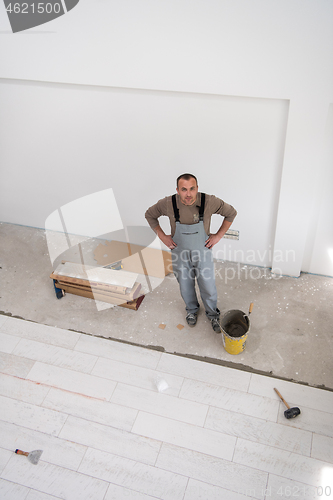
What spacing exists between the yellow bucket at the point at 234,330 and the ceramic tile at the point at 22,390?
1501 millimetres

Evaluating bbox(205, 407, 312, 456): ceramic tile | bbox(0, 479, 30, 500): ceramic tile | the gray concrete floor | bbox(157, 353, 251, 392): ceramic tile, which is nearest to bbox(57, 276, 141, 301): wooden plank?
the gray concrete floor

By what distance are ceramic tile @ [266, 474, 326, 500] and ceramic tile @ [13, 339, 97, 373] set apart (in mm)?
1606

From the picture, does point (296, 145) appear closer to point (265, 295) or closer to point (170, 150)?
point (170, 150)

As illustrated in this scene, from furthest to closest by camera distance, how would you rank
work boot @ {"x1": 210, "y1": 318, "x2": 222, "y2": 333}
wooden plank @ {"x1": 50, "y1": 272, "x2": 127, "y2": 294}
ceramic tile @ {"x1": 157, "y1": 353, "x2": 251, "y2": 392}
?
wooden plank @ {"x1": 50, "y1": 272, "x2": 127, "y2": 294} < work boot @ {"x1": 210, "y1": 318, "x2": 222, "y2": 333} < ceramic tile @ {"x1": 157, "y1": 353, "x2": 251, "y2": 392}

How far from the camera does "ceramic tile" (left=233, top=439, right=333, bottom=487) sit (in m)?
2.65

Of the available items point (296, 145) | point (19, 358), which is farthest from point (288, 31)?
point (19, 358)

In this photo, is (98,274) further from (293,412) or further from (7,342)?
(293,412)

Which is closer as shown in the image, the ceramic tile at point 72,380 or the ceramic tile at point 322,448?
the ceramic tile at point 322,448

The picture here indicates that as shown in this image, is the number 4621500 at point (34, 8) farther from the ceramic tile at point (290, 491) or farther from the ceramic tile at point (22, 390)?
the ceramic tile at point (290, 491)

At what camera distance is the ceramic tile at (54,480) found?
268 cm

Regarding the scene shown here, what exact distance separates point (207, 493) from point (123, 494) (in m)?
0.55

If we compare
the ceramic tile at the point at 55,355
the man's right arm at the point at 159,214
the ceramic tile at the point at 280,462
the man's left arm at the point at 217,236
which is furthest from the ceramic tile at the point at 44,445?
the man's left arm at the point at 217,236

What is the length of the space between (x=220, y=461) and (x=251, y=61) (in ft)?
9.18

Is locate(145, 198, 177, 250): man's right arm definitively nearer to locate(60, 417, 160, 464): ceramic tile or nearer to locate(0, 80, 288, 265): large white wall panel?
locate(0, 80, 288, 265): large white wall panel
